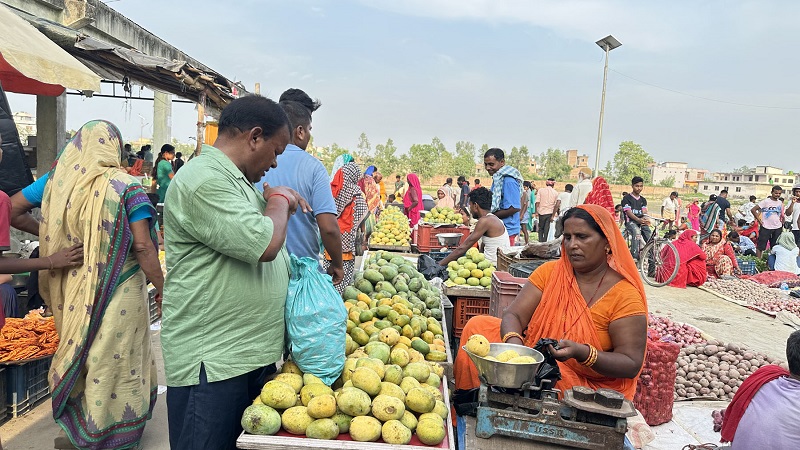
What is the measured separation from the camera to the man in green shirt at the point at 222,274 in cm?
185

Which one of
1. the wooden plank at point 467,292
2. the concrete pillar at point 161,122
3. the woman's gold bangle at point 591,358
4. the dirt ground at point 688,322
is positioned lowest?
the dirt ground at point 688,322

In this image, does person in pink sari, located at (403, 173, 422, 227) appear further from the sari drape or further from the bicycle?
the sari drape

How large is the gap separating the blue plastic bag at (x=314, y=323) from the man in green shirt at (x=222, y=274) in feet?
0.34

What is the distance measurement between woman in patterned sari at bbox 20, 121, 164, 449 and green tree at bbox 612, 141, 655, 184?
214ft

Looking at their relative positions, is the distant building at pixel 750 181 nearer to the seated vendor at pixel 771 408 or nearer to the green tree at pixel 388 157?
the green tree at pixel 388 157

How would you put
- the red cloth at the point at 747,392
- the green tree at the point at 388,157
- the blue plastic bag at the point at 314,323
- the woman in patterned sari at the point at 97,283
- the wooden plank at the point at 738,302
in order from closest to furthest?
the blue plastic bag at the point at 314,323 → the red cloth at the point at 747,392 → the woman in patterned sari at the point at 97,283 → the wooden plank at the point at 738,302 → the green tree at the point at 388,157

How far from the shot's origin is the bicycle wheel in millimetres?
10352

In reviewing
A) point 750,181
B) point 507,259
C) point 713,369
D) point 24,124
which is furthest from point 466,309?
point 750,181

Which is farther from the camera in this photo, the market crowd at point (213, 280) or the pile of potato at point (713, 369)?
the pile of potato at point (713, 369)

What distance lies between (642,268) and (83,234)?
1061 centimetres

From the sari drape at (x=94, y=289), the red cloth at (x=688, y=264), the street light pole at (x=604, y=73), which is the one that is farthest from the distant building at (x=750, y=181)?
the sari drape at (x=94, y=289)

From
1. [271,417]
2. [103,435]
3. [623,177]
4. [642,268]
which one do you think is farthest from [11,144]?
[623,177]

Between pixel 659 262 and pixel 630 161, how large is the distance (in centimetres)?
5898

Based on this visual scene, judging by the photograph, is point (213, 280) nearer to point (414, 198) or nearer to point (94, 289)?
point (94, 289)
